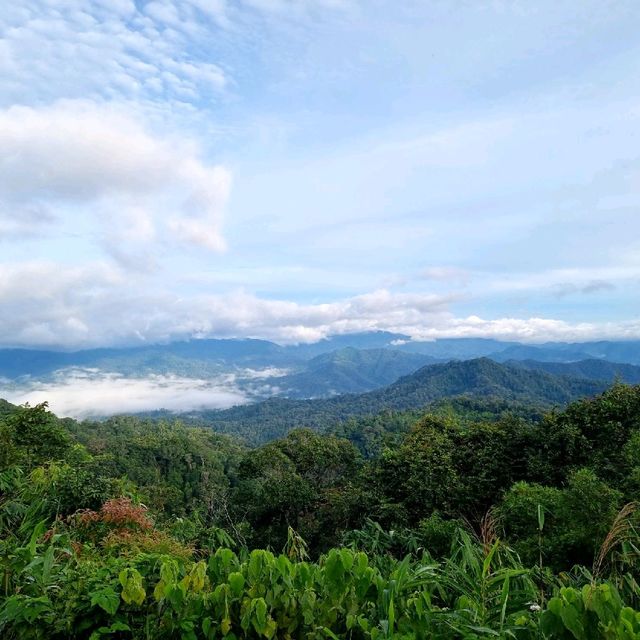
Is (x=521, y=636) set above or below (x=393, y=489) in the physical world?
above

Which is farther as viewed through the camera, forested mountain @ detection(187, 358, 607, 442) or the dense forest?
forested mountain @ detection(187, 358, 607, 442)

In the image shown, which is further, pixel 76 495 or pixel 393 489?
pixel 393 489

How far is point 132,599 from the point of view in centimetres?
220

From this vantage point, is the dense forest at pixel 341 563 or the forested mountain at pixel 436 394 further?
the forested mountain at pixel 436 394

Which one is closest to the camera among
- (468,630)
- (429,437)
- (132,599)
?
(468,630)

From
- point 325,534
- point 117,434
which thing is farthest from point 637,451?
point 117,434

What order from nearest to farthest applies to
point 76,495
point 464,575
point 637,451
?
1. point 464,575
2. point 76,495
3. point 637,451

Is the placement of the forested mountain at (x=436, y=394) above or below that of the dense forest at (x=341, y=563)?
below

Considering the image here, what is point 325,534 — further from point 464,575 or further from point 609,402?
point 464,575

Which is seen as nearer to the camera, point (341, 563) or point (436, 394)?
point (341, 563)

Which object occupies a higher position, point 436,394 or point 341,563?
point 341,563

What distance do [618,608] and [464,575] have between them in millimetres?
894

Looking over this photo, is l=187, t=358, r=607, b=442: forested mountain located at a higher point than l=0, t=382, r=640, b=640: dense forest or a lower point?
lower

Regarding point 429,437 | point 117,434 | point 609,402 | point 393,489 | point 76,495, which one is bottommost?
point 117,434
